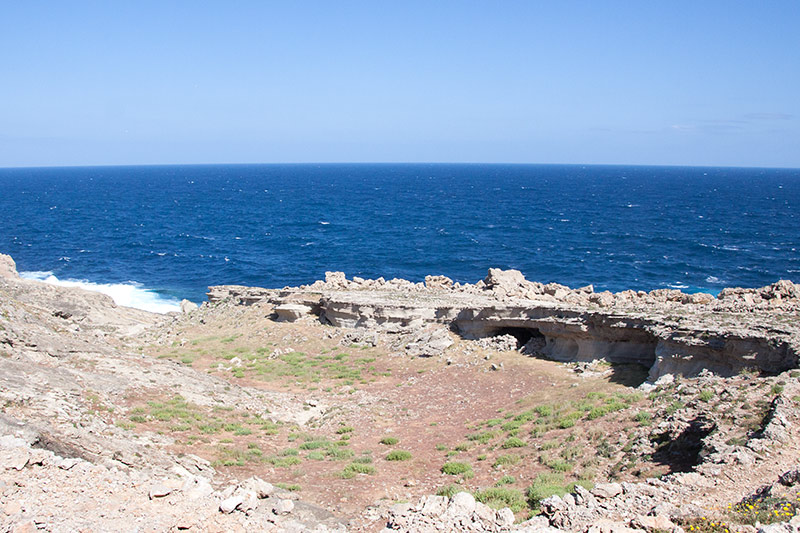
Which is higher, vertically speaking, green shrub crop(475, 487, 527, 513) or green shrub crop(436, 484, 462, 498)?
green shrub crop(475, 487, 527, 513)

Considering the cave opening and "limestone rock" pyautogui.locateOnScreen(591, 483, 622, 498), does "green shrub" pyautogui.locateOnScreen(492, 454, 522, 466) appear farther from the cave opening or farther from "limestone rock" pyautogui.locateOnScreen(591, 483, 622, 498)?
the cave opening

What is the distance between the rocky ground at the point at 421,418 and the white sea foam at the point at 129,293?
2132 cm

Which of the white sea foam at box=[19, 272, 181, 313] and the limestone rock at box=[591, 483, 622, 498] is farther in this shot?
the white sea foam at box=[19, 272, 181, 313]

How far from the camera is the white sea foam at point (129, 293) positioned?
6047 centimetres

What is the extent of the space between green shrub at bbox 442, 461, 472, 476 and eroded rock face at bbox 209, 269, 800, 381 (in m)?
9.88

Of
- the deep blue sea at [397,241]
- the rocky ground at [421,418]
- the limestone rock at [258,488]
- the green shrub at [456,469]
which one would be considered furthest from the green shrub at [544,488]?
the deep blue sea at [397,241]

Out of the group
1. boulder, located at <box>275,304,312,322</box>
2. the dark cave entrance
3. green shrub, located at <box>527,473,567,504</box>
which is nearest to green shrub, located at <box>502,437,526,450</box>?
green shrub, located at <box>527,473,567,504</box>

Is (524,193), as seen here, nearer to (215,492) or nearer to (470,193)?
(470,193)

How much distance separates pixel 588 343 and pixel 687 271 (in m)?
48.8

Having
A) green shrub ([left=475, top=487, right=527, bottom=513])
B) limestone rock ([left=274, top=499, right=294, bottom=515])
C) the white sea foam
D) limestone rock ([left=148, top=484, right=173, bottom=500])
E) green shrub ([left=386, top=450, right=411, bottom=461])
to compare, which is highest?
limestone rock ([left=148, top=484, right=173, bottom=500])

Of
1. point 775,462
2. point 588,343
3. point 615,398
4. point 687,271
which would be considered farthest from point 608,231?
point 775,462

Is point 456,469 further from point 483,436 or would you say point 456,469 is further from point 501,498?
point 483,436

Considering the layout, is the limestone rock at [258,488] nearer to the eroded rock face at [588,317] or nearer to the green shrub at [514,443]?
the green shrub at [514,443]

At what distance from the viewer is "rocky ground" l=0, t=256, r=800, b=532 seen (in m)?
12.1
